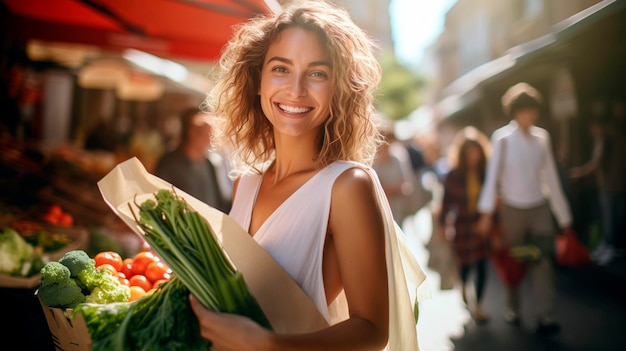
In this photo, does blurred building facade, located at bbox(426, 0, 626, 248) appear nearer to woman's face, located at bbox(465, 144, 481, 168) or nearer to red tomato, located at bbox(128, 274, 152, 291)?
woman's face, located at bbox(465, 144, 481, 168)

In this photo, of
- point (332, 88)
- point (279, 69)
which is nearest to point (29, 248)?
point (279, 69)

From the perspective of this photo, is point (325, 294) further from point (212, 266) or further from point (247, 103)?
point (247, 103)

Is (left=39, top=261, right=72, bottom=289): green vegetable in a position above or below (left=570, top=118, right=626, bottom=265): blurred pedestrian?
above

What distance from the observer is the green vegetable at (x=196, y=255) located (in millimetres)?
Result: 1638

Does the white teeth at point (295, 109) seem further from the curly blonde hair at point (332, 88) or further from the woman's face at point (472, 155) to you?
the woman's face at point (472, 155)

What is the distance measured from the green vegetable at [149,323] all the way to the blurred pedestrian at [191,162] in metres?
4.49

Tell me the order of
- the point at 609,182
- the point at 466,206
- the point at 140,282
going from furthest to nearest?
the point at 609,182 → the point at 466,206 → the point at 140,282

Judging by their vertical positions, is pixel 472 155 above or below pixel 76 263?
below

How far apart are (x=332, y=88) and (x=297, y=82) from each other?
0.12 metres

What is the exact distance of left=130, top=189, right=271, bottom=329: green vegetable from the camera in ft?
5.37

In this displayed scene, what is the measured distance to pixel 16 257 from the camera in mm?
3896

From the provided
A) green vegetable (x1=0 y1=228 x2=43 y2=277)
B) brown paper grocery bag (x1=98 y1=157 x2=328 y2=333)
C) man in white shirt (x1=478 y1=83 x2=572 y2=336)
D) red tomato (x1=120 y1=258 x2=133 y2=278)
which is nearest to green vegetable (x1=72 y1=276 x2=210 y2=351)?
brown paper grocery bag (x1=98 y1=157 x2=328 y2=333)

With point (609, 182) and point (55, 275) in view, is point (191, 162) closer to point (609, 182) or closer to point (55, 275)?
point (55, 275)

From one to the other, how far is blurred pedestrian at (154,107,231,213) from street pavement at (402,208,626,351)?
269 centimetres
